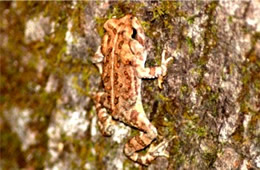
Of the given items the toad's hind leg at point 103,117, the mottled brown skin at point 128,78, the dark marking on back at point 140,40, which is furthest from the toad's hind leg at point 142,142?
the dark marking on back at point 140,40

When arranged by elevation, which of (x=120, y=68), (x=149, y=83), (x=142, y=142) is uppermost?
(x=120, y=68)

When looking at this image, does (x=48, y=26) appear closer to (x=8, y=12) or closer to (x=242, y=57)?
(x=8, y=12)

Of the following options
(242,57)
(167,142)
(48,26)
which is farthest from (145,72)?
(48,26)

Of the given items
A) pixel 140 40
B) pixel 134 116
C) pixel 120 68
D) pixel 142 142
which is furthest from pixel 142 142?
pixel 140 40

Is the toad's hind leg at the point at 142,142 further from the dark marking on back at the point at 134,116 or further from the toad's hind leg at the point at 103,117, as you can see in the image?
the toad's hind leg at the point at 103,117

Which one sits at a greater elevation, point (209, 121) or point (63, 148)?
point (209, 121)

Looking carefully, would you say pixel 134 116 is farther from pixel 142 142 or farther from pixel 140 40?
pixel 140 40

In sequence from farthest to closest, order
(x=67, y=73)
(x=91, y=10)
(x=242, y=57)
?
1. (x=67, y=73)
2. (x=91, y=10)
3. (x=242, y=57)
